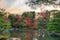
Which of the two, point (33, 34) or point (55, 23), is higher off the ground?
point (55, 23)

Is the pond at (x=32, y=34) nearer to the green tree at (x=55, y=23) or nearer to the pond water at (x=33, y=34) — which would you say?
the pond water at (x=33, y=34)

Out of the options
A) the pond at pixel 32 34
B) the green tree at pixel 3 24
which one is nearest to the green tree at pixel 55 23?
the pond at pixel 32 34

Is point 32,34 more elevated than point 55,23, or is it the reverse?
point 55,23

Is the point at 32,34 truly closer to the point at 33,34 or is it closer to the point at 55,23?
the point at 33,34

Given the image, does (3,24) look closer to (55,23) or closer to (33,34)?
(33,34)

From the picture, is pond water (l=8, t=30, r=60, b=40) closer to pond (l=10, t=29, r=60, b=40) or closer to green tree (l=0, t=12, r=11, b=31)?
pond (l=10, t=29, r=60, b=40)

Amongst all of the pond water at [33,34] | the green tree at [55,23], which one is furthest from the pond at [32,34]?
the green tree at [55,23]

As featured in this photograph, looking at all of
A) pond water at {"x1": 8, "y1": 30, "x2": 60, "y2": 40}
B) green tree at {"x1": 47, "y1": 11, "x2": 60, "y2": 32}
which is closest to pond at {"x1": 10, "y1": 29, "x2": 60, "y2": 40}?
pond water at {"x1": 8, "y1": 30, "x2": 60, "y2": 40}

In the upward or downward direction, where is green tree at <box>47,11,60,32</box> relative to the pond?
upward

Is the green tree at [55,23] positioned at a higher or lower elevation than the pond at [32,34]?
higher

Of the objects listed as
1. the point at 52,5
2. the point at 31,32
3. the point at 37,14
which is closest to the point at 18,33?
the point at 31,32

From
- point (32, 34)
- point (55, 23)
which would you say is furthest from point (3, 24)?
point (55, 23)

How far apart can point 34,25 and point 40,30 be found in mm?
160

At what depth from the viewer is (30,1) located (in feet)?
→ 15.1
